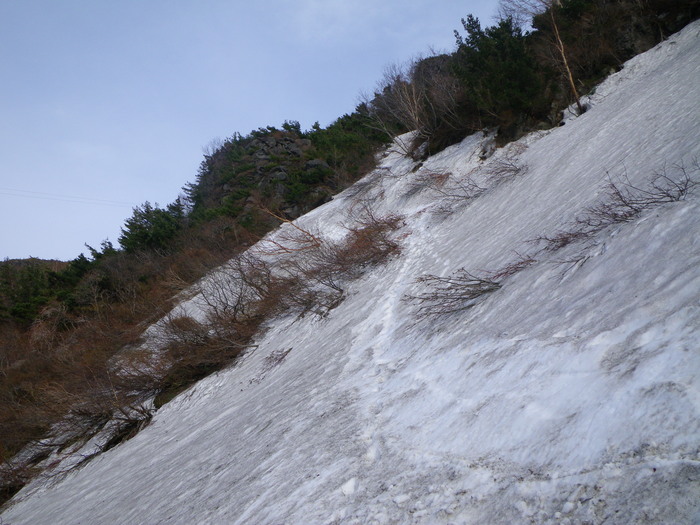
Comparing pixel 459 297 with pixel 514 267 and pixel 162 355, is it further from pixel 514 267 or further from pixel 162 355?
pixel 162 355

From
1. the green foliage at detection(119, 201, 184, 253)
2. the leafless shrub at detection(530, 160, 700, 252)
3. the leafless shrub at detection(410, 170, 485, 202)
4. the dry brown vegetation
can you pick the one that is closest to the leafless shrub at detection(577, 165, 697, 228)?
the leafless shrub at detection(530, 160, 700, 252)

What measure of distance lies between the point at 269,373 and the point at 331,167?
55.1ft

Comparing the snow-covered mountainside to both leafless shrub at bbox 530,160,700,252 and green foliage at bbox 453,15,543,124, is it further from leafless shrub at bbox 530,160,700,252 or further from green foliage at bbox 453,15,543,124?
green foliage at bbox 453,15,543,124

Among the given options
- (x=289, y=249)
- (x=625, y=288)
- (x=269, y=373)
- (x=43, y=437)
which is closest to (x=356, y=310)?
(x=269, y=373)

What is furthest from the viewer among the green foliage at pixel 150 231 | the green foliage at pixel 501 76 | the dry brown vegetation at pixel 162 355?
the green foliage at pixel 150 231

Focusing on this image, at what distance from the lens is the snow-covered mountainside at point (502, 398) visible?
5.85 feet

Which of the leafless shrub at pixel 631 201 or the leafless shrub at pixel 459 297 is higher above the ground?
the leafless shrub at pixel 631 201

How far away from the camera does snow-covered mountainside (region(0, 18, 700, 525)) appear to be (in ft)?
5.85

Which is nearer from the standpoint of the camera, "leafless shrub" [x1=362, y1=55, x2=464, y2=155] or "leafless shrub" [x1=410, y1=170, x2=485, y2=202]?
"leafless shrub" [x1=410, y1=170, x2=485, y2=202]

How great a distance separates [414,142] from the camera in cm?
1856

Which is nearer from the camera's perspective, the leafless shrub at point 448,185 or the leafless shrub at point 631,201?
the leafless shrub at point 631,201

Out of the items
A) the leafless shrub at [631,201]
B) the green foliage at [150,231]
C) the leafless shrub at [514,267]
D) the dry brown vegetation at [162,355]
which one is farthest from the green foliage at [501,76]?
the green foliage at [150,231]

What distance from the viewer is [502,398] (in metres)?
2.58

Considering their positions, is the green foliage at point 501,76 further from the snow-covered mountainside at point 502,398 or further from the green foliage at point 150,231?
the green foliage at point 150,231
